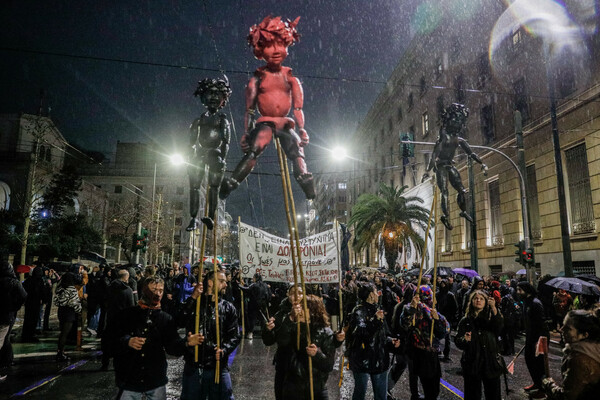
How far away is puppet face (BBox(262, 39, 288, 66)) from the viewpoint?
4.57 meters

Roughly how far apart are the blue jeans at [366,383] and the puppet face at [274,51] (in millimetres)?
4173

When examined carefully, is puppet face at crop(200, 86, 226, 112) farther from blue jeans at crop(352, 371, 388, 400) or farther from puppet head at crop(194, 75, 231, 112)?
blue jeans at crop(352, 371, 388, 400)

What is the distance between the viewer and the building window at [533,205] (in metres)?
21.3

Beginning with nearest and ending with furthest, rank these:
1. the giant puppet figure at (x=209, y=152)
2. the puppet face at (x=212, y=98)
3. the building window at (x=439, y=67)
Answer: the giant puppet figure at (x=209, y=152) < the puppet face at (x=212, y=98) < the building window at (x=439, y=67)

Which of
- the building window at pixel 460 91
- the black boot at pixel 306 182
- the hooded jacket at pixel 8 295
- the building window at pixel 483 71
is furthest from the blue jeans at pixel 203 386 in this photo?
the building window at pixel 460 91

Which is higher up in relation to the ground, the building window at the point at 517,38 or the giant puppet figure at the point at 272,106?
the building window at the point at 517,38

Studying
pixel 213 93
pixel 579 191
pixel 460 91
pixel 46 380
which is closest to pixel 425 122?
pixel 460 91

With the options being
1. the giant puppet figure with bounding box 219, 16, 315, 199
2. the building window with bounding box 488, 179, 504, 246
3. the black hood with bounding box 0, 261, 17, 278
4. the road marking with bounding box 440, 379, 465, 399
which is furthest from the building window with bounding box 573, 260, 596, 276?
the black hood with bounding box 0, 261, 17, 278

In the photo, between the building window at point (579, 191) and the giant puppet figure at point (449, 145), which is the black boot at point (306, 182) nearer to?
the giant puppet figure at point (449, 145)

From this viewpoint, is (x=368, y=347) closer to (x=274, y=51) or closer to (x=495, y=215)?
(x=274, y=51)

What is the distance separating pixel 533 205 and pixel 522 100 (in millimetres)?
5861

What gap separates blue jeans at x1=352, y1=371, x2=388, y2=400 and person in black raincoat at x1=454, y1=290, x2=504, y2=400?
1.12 m

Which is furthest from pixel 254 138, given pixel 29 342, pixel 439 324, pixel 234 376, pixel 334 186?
pixel 334 186

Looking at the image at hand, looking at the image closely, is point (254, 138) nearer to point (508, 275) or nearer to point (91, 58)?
point (91, 58)
